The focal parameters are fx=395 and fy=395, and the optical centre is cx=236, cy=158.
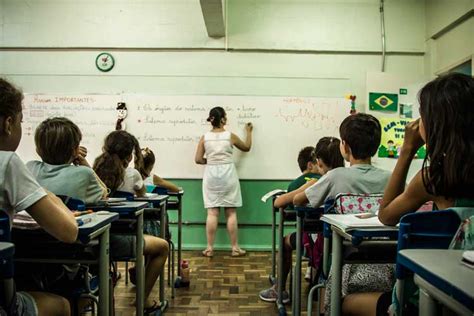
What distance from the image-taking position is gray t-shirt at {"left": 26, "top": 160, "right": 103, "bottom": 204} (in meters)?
1.65

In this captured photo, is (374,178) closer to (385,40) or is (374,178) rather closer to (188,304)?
(188,304)

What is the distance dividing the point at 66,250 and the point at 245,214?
2.98 m

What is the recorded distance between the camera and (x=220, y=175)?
4027mm

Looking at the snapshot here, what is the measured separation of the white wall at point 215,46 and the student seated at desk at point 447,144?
3319mm

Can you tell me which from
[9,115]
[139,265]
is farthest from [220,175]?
[9,115]

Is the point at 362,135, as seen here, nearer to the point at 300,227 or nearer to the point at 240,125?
the point at 300,227

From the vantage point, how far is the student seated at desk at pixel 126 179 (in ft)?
7.33

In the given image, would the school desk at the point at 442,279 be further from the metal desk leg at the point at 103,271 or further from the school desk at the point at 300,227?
the school desk at the point at 300,227

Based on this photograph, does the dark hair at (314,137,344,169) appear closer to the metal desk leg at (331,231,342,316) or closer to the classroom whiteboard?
the metal desk leg at (331,231,342,316)

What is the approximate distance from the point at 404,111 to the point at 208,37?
7.52 ft

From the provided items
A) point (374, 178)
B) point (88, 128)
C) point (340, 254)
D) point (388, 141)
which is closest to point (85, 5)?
point (88, 128)

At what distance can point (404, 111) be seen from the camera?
4316mm

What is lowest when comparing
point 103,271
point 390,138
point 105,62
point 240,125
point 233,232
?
point 233,232

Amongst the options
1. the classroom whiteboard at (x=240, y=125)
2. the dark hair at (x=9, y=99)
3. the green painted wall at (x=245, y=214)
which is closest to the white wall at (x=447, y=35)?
the classroom whiteboard at (x=240, y=125)
